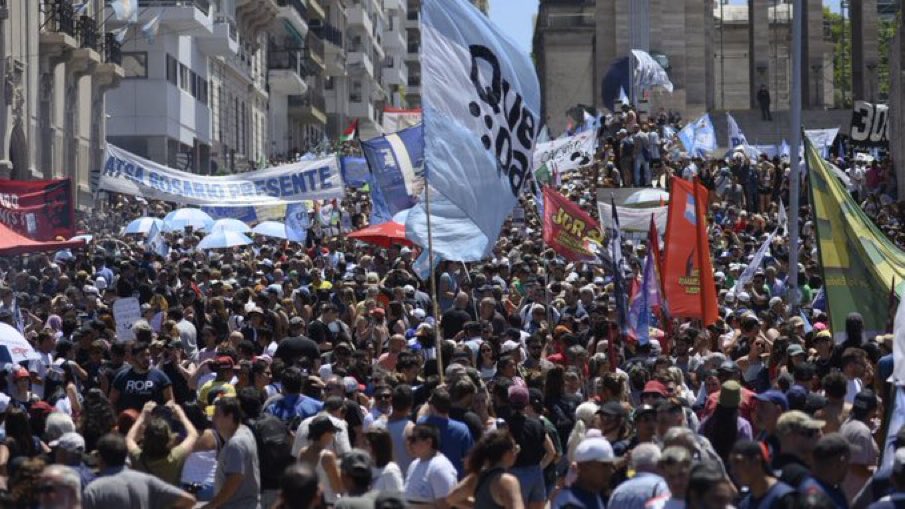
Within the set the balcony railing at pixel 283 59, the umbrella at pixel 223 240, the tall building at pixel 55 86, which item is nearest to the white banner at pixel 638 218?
the umbrella at pixel 223 240

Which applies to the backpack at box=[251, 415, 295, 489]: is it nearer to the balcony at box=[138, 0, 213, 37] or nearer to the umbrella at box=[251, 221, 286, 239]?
the umbrella at box=[251, 221, 286, 239]

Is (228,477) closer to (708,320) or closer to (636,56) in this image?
(708,320)

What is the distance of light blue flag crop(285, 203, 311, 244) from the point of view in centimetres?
3241

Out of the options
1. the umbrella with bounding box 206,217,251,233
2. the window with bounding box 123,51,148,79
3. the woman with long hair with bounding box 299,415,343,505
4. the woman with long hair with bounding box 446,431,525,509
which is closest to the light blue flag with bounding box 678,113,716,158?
the window with bounding box 123,51,148,79

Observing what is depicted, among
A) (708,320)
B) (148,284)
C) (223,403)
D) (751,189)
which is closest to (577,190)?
(751,189)

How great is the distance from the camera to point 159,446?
1115cm

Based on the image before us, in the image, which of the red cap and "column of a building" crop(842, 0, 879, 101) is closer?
the red cap

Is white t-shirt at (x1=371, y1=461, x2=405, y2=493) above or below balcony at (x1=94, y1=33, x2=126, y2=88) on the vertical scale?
below

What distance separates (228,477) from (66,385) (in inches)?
179

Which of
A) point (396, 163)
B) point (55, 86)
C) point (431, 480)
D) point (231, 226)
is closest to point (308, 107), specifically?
point (55, 86)

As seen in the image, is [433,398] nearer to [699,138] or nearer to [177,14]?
[699,138]

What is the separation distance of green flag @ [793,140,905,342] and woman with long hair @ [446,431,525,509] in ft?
18.8

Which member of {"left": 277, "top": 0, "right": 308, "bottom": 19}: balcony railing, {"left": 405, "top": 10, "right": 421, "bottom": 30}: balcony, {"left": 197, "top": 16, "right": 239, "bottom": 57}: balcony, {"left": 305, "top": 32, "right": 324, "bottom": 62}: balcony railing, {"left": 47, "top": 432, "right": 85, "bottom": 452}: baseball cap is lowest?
{"left": 47, "top": 432, "right": 85, "bottom": 452}: baseball cap

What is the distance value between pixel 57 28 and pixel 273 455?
1288 inches
